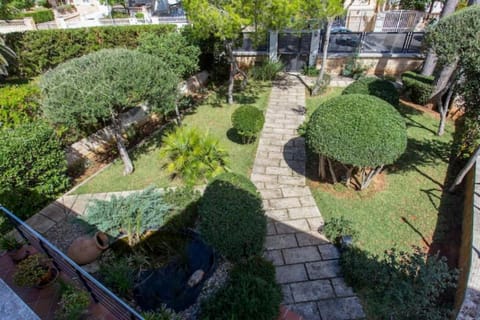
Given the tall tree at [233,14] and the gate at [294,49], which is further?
the gate at [294,49]

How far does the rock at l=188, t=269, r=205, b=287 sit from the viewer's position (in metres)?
3.90

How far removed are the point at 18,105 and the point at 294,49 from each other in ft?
37.6

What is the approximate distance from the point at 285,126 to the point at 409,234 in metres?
4.89

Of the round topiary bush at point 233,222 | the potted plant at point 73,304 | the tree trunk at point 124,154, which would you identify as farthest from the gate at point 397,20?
the potted plant at point 73,304

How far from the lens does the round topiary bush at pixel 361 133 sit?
186 inches

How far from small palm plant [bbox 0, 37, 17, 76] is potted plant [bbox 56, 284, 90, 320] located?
10187 mm

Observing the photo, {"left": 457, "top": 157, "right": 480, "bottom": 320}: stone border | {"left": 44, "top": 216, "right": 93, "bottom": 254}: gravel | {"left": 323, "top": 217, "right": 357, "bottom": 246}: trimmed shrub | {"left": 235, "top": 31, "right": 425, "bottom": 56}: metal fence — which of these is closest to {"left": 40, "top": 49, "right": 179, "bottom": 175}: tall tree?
{"left": 44, "top": 216, "right": 93, "bottom": 254}: gravel

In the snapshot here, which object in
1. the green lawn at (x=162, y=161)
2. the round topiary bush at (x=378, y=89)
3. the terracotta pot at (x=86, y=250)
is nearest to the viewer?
the terracotta pot at (x=86, y=250)

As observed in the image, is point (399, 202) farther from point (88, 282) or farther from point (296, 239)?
point (88, 282)

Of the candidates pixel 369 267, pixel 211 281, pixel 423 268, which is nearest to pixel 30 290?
pixel 211 281

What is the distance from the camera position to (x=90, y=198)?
578 centimetres

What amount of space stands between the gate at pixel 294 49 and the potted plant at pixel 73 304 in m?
12.8

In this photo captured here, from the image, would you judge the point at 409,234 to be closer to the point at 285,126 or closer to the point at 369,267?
the point at 369,267

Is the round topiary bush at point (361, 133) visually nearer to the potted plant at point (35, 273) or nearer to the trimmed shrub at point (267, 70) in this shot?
the potted plant at point (35, 273)
